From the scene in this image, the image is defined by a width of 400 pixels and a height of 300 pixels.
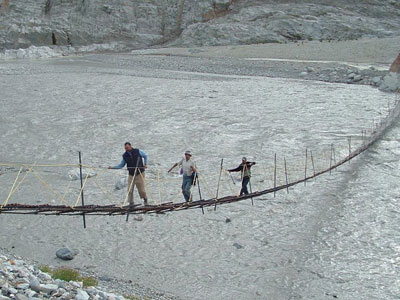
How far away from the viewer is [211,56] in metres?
32.7

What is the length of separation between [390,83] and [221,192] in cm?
1411

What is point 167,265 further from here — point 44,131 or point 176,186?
point 44,131

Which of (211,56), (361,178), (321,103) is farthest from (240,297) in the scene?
(211,56)

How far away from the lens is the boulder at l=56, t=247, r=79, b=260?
726 cm

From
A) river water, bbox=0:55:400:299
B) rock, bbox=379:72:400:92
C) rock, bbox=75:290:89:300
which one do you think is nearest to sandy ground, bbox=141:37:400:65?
rock, bbox=379:72:400:92

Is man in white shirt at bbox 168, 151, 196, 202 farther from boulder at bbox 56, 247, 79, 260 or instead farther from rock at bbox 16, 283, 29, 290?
rock at bbox 16, 283, 29, 290

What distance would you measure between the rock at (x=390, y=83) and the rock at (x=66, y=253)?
56.9 ft

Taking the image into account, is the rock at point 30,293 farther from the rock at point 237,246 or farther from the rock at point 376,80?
the rock at point 376,80

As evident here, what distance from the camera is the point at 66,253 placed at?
730cm

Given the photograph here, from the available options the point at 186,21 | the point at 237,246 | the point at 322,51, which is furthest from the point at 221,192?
the point at 186,21

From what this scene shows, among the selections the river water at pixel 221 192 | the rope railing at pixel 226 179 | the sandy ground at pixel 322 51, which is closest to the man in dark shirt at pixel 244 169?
the rope railing at pixel 226 179

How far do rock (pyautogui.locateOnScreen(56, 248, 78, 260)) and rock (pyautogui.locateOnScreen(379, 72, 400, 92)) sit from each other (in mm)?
17339

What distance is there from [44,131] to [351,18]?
3274cm

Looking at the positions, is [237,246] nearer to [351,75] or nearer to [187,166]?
[187,166]
